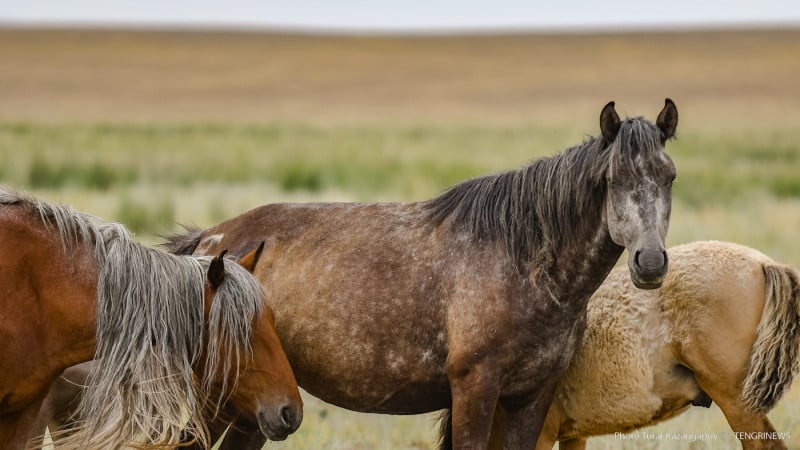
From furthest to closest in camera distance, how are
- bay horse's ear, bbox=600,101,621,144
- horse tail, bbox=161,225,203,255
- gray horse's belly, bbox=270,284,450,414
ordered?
horse tail, bbox=161,225,203,255 < gray horse's belly, bbox=270,284,450,414 < bay horse's ear, bbox=600,101,621,144

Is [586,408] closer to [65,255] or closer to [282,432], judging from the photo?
[282,432]

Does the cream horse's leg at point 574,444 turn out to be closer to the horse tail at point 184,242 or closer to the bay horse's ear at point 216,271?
the horse tail at point 184,242

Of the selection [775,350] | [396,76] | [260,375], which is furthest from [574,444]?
[396,76]

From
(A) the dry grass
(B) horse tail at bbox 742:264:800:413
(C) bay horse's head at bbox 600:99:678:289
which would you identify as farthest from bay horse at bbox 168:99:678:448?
(A) the dry grass

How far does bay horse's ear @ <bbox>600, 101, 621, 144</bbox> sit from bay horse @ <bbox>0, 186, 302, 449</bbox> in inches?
65.8

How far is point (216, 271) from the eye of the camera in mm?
4211

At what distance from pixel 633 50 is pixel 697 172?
136 feet

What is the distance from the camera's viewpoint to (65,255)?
415cm

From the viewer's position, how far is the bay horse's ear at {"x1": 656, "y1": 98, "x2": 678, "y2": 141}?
4445mm

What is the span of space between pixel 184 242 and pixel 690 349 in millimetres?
2863

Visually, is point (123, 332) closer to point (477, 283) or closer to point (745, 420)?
point (477, 283)

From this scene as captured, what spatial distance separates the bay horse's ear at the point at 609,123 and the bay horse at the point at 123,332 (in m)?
1.67

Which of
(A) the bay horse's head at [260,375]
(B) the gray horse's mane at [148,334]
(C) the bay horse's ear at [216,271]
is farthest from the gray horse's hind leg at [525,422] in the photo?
(C) the bay horse's ear at [216,271]

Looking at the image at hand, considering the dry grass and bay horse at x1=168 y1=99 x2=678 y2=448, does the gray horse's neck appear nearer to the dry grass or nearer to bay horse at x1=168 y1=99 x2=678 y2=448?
bay horse at x1=168 y1=99 x2=678 y2=448
